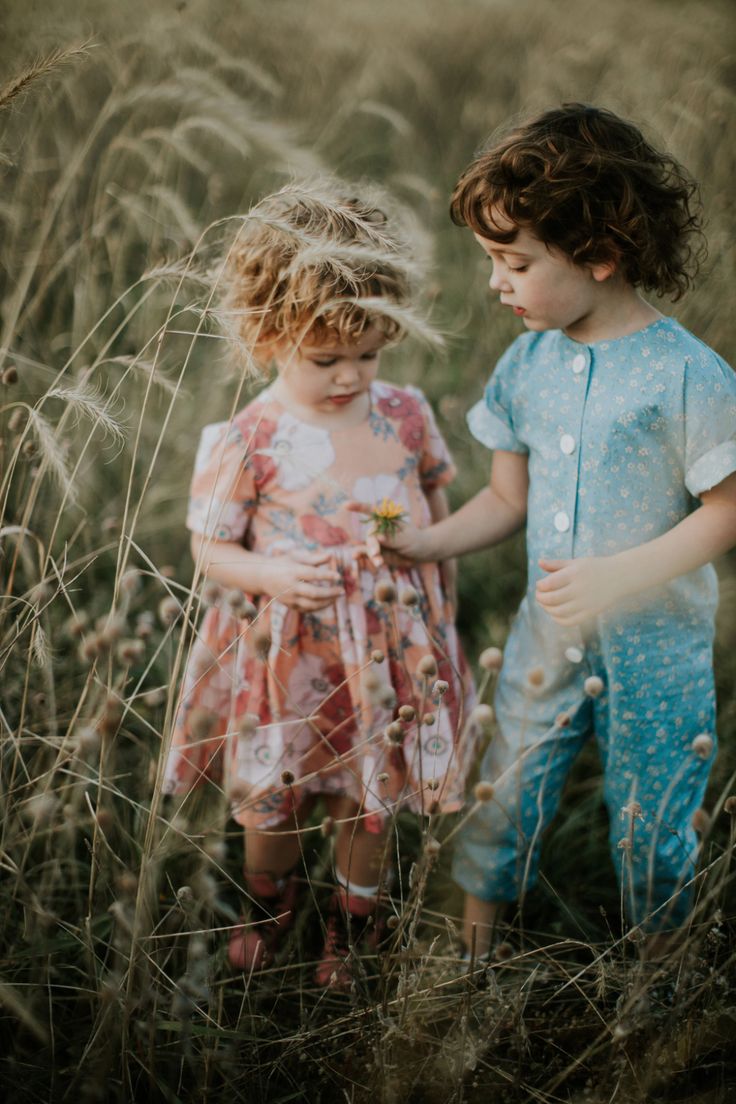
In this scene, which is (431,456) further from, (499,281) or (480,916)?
(480,916)

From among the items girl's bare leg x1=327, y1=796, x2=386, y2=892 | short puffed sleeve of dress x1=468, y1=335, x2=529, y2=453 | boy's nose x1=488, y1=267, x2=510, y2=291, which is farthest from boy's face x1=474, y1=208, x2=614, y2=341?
girl's bare leg x1=327, y1=796, x2=386, y2=892

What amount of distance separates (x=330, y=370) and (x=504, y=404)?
38 centimetres

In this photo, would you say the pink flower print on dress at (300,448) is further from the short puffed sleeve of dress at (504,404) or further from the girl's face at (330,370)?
the short puffed sleeve of dress at (504,404)

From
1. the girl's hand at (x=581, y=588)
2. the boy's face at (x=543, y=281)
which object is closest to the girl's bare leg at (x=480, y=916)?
the girl's hand at (x=581, y=588)

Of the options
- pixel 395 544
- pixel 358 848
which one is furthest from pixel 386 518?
pixel 358 848

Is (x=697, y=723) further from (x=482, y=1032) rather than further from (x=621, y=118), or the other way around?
(x=621, y=118)

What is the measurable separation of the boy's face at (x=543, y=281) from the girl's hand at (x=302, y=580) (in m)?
0.61

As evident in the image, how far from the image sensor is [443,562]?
2043 mm

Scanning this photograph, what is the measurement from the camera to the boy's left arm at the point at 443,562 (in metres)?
2.06

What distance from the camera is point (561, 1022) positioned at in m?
1.68

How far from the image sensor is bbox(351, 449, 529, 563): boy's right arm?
6.07 feet

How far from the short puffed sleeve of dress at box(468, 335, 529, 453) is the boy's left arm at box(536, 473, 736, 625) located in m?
0.39

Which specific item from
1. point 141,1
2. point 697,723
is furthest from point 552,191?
point 141,1

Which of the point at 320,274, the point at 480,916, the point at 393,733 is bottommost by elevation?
the point at 480,916
